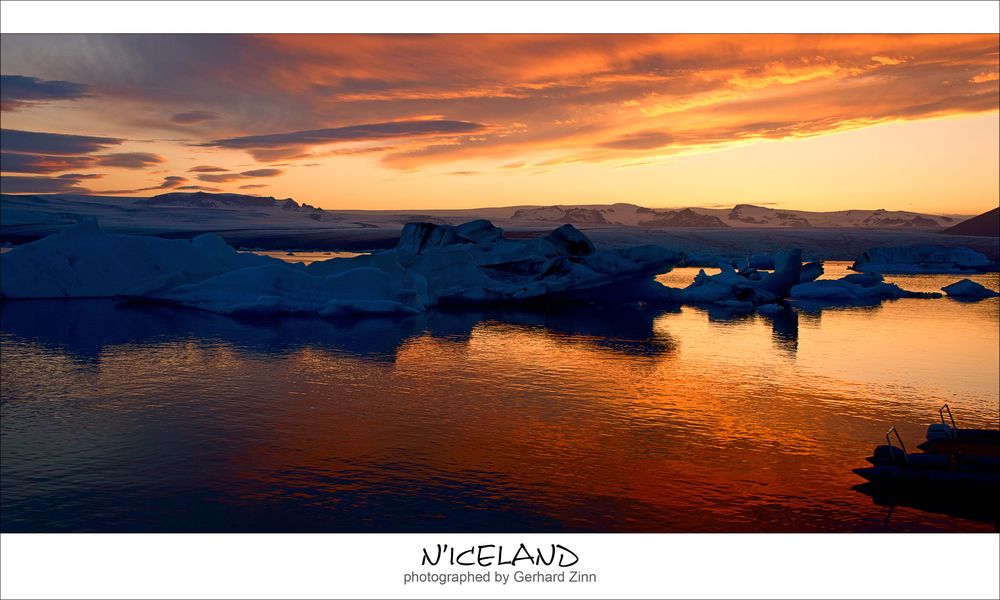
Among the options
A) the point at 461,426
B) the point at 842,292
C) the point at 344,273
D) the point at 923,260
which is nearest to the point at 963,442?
the point at 461,426

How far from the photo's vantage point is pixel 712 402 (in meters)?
14.6

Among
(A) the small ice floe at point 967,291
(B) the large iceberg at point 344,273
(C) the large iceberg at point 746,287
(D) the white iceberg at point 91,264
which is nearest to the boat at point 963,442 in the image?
(B) the large iceberg at point 344,273

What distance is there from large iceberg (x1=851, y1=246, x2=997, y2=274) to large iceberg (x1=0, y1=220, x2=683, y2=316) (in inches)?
1696

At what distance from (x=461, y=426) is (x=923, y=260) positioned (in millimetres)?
72806

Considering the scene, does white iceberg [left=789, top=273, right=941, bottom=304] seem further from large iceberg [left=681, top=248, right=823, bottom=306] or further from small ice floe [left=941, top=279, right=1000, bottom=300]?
small ice floe [left=941, top=279, right=1000, bottom=300]

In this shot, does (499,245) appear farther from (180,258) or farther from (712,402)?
(712,402)

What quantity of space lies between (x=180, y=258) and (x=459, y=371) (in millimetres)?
21146

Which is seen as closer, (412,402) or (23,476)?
(23,476)

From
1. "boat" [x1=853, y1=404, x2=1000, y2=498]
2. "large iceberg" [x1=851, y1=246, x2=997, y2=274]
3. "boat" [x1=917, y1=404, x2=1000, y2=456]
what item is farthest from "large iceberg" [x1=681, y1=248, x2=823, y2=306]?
"large iceberg" [x1=851, y1=246, x2=997, y2=274]

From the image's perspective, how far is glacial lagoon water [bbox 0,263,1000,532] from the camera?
28.2ft

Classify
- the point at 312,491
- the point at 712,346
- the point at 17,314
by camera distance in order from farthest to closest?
the point at 17,314, the point at 712,346, the point at 312,491

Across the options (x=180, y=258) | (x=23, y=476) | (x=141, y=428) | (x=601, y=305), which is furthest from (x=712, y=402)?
(x=180, y=258)

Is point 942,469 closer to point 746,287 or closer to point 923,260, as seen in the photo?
point 746,287

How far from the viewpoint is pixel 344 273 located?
29.8 metres
